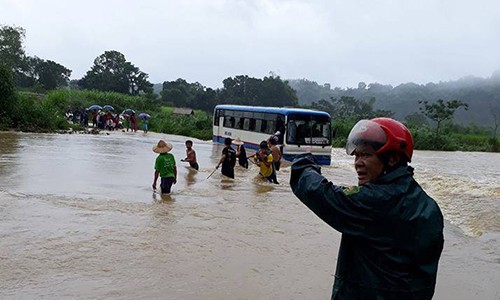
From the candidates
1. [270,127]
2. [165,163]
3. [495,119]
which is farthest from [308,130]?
[495,119]

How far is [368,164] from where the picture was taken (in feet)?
7.04

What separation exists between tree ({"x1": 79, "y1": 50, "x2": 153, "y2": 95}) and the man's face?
71.7 metres

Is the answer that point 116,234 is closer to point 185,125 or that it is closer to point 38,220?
point 38,220

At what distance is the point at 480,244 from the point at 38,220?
729cm

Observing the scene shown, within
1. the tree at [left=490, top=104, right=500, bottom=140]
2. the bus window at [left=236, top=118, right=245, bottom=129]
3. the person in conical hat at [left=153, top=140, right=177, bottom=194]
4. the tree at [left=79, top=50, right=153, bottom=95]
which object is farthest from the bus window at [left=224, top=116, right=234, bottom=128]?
the tree at [left=79, top=50, right=153, bottom=95]

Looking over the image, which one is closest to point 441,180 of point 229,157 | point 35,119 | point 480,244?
point 229,157

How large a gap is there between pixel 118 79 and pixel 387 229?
75438mm

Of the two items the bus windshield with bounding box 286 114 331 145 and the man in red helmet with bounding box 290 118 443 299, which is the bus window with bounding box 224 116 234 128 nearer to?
the bus windshield with bounding box 286 114 331 145

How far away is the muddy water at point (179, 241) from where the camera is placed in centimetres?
587

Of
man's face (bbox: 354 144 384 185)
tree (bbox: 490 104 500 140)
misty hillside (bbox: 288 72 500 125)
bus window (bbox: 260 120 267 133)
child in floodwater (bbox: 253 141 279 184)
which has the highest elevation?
misty hillside (bbox: 288 72 500 125)

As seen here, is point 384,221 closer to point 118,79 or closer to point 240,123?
point 240,123

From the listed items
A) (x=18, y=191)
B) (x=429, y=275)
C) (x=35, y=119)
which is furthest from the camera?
(x=35, y=119)

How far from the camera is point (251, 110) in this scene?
80.2 feet

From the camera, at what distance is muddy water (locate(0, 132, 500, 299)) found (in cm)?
587
